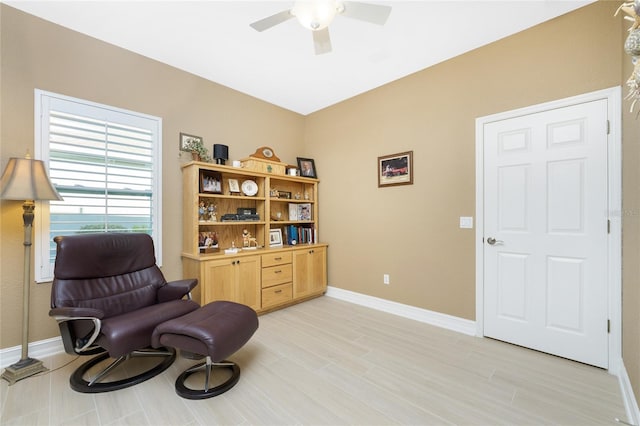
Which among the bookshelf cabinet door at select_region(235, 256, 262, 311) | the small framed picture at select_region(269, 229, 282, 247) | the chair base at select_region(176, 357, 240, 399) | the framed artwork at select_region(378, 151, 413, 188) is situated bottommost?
the chair base at select_region(176, 357, 240, 399)

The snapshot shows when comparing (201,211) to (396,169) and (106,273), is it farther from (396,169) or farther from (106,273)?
(396,169)

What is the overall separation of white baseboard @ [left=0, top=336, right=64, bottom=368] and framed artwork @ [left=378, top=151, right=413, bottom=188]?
3616mm

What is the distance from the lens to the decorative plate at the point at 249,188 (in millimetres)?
3589

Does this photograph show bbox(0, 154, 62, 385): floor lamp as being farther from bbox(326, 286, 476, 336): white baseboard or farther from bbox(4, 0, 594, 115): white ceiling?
bbox(326, 286, 476, 336): white baseboard

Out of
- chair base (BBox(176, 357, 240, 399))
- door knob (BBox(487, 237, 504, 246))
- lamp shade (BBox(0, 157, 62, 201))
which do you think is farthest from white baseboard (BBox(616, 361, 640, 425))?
lamp shade (BBox(0, 157, 62, 201))

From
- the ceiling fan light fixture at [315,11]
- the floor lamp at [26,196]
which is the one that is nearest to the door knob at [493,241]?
the ceiling fan light fixture at [315,11]

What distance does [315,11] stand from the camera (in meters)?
1.76

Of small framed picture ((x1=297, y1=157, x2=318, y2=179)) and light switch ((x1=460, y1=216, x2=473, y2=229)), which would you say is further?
small framed picture ((x1=297, y1=157, x2=318, y2=179))

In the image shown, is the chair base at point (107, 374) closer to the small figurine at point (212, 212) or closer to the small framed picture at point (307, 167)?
the small figurine at point (212, 212)

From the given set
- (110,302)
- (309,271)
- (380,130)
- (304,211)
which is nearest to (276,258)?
(309,271)

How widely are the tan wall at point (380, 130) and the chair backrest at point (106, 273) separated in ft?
1.69

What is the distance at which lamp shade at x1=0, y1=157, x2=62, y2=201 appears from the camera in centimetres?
201

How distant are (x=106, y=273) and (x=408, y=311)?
3069mm

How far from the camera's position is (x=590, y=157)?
2.21 metres
